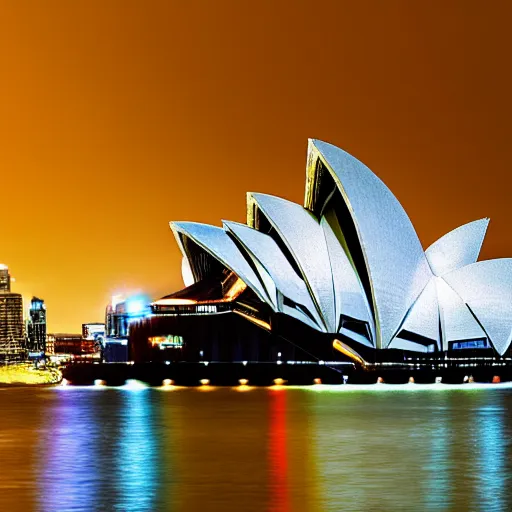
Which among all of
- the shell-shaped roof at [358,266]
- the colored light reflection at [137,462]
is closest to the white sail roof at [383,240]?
the shell-shaped roof at [358,266]

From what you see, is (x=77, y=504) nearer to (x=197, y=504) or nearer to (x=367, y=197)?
(x=197, y=504)

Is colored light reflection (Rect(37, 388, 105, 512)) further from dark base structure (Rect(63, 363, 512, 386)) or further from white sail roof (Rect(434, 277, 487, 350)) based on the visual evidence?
white sail roof (Rect(434, 277, 487, 350))

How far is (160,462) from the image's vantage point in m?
28.4

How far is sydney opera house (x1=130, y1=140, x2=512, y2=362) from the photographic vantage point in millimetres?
72125

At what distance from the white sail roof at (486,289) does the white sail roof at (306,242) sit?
812 centimetres

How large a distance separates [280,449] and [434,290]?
45301 millimetres

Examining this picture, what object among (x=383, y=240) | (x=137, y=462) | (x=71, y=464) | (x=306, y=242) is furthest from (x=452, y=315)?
(x=71, y=464)

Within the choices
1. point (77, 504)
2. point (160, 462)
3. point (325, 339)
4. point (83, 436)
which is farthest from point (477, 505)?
point (325, 339)

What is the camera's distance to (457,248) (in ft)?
257

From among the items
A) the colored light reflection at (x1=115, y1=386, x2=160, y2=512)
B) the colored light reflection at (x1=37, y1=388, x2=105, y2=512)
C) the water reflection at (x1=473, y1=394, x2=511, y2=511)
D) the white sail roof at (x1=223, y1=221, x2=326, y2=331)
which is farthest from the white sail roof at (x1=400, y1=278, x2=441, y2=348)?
the colored light reflection at (x1=37, y1=388, x2=105, y2=512)

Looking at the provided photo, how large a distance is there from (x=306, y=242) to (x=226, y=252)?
515cm

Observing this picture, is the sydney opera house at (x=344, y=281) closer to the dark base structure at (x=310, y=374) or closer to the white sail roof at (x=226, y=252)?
the white sail roof at (x=226, y=252)

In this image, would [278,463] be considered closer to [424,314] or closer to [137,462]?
[137,462]

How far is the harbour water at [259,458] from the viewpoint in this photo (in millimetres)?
22094
